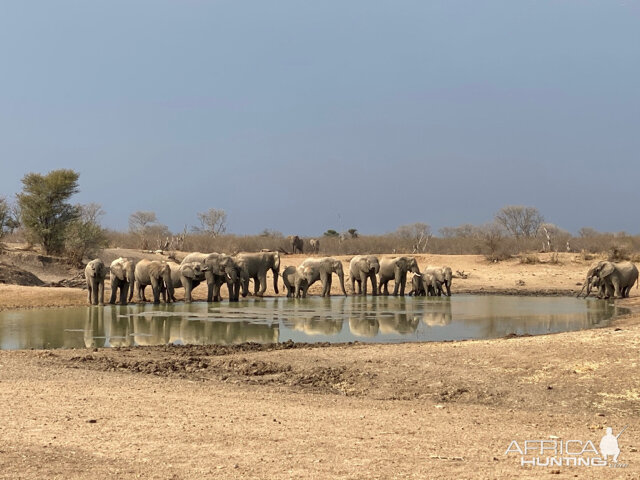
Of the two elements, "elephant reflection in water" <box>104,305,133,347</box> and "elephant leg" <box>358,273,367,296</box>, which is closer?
"elephant reflection in water" <box>104,305,133,347</box>

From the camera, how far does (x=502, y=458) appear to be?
701cm

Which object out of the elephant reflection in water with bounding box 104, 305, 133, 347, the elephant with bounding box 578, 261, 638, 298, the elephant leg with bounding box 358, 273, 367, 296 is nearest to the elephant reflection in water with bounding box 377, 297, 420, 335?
the elephant leg with bounding box 358, 273, 367, 296

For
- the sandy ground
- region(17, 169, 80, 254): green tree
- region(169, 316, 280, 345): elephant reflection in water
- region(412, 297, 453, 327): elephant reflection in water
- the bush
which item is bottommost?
region(169, 316, 280, 345): elephant reflection in water

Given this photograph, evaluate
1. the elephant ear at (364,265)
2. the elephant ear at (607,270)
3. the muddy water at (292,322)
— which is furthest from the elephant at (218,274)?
the elephant ear at (607,270)

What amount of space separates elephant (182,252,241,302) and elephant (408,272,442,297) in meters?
9.50

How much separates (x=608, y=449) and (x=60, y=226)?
39810 mm

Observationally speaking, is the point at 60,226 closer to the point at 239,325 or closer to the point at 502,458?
the point at 239,325

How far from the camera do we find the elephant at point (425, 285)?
121ft

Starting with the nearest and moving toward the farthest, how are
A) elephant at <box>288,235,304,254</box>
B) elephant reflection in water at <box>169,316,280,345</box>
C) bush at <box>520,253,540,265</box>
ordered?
elephant reflection in water at <box>169,316,280,345</box>
bush at <box>520,253,540,265</box>
elephant at <box>288,235,304,254</box>

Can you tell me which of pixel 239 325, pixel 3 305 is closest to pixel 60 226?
pixel 3 305

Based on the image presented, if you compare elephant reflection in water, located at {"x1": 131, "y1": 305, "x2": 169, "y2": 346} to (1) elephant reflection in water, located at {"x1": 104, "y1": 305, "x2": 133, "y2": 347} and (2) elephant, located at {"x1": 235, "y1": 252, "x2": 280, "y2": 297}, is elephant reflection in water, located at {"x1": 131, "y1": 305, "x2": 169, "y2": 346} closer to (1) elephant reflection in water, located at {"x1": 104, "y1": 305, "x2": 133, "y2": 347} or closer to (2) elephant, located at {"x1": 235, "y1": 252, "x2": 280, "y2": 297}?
(1) elephant reflection in water, located at {"x1": 104, "y1": 305, "x2": 133, "y2": 347}

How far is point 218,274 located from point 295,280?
15.2ft

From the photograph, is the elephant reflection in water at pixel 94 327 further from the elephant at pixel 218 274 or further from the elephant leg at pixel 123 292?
the elephant at pixel 218 274

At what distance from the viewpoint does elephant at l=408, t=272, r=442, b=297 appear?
36.8m
